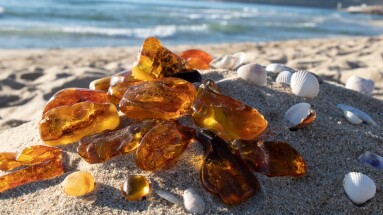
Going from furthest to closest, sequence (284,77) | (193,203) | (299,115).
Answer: (284,77) → (299,115) → (193,203)

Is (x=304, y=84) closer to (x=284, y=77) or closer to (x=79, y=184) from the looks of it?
(x=284, y=77)

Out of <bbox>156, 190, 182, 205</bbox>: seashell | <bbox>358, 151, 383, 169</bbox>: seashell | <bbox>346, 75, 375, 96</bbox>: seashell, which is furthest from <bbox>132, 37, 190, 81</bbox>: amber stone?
<bbox>346, 75, 375, 96</bbox>: seashell

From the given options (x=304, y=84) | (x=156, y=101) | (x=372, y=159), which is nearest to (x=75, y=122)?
(x=156, y=101)

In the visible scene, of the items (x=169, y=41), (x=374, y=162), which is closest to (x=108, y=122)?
(x=374, y=162)

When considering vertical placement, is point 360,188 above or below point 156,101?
below

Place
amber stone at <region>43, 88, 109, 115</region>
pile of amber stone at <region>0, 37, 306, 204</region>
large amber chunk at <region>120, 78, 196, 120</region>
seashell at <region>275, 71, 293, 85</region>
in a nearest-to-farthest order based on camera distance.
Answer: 1. pile of amber stone at <region>0, 37, 306, 204</region>
2. large amber chunk at <region>120, 78, 196, 120</region>
3. amber stone at <region>43, 88, 109, 115</region>
4. seashell at <region>275, 71, 293, 85</region>

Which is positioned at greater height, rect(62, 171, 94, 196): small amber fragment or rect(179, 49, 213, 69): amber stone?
rect(179, 49, 213, 69): amber stone

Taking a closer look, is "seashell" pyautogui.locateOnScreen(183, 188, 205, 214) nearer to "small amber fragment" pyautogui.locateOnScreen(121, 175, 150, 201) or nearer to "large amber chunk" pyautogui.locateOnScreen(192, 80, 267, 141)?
"small amber fragment" pyautogui.locateOnScreen(121, 175, 150, 201)
